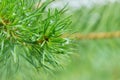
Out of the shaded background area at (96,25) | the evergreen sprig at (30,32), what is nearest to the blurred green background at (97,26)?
the shaded background area at (96,25)

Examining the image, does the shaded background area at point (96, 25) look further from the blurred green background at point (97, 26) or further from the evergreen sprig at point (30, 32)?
the evergreen sprig at point (30, 32)

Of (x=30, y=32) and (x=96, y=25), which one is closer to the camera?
(x=30, y=32)

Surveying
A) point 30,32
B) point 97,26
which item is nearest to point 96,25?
point 97,26

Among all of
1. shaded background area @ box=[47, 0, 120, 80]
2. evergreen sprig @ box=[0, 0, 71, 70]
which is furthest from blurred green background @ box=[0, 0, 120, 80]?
evergreen sprig @ box=[0, 0, 71, 70]

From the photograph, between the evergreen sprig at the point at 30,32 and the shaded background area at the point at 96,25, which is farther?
the shaded background area at the point at 96,25

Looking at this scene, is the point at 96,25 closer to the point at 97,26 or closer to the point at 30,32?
the point at 97,26

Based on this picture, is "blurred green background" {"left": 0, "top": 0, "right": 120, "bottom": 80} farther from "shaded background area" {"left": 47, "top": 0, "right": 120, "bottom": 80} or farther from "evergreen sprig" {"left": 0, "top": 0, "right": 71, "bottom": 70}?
"evergreen sprig" {"left": 0, "top": 0, "right": 71, "bottom": 70}

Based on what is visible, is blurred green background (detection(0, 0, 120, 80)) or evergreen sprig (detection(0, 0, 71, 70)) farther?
blurred green background (detection(0, 0, 120, 80))

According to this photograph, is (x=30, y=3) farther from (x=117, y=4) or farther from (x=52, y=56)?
(x=117, y=4)

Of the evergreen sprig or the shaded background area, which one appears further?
the shaded background area

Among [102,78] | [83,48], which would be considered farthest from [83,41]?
[102,78]
